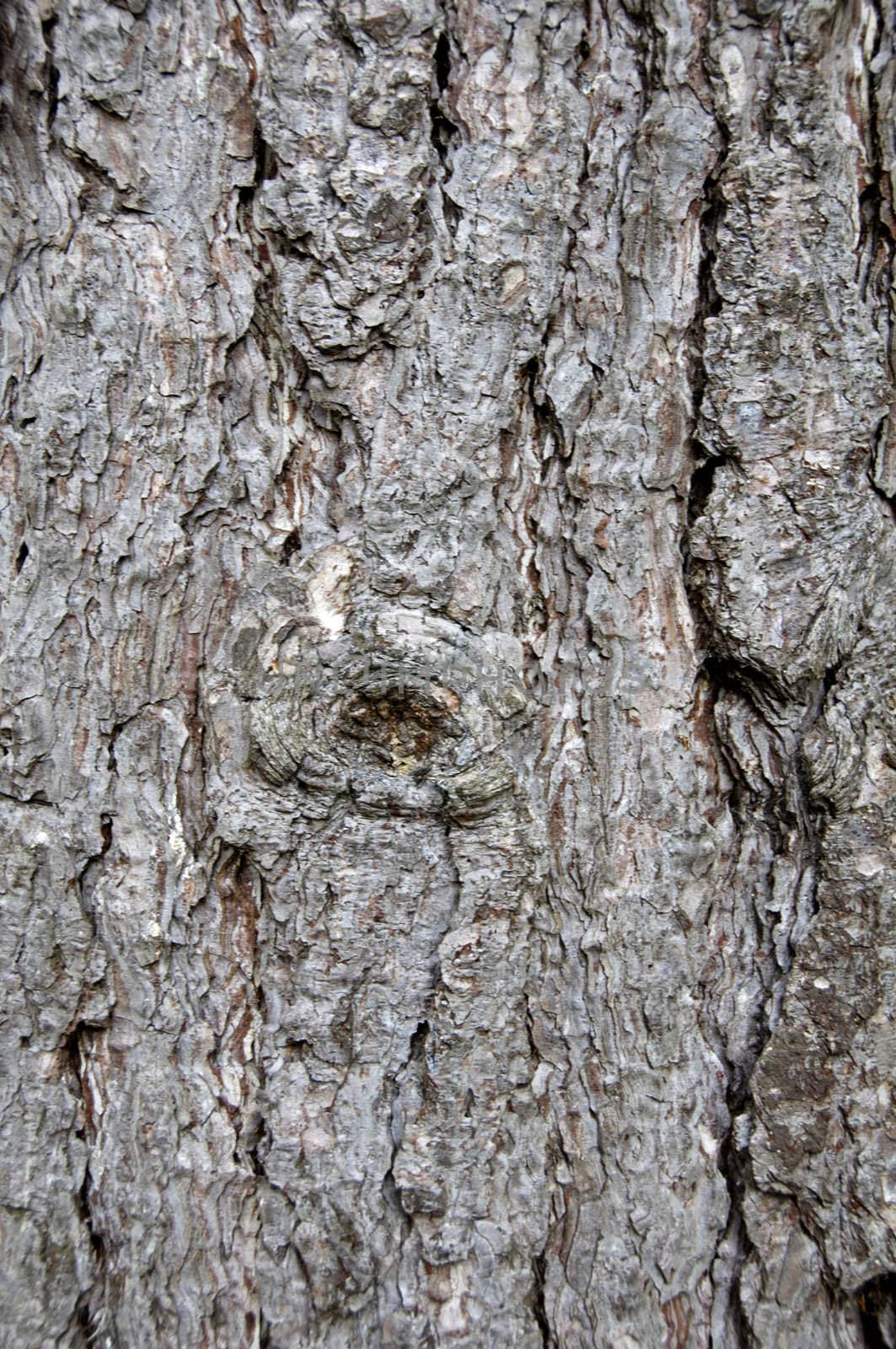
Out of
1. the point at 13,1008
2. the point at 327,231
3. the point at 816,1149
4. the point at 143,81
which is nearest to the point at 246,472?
the point at 327,231

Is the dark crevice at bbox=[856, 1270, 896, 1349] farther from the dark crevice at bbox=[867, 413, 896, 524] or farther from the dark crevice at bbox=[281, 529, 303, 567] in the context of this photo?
the dark crevice at bbox=[281, 529, 303, 567]

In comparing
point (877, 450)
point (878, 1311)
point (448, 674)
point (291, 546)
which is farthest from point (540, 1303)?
point (877, 450)

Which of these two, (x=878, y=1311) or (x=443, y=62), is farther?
(x=878, y=1311)

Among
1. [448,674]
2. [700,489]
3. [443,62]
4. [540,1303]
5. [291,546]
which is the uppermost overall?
[443,62]

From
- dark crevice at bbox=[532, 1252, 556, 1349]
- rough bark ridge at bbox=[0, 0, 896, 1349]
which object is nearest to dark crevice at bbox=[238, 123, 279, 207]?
rough bark ridge at bbox=[0, 0, 896, 1349]

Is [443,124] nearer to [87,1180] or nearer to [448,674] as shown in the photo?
[448,674]

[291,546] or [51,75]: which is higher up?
[51,75]

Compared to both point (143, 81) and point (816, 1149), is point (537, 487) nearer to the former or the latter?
point (143, 81)

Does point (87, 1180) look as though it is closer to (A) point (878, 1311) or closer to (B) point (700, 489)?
(A) point (878, 1311)

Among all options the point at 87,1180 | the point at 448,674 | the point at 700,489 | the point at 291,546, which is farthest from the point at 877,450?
the point at 87,1180
